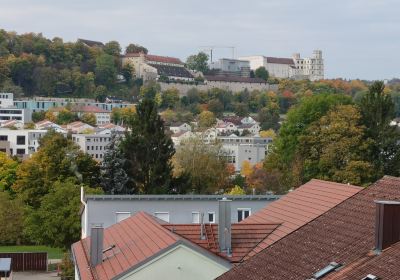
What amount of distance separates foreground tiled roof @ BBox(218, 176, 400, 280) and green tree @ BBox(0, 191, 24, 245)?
4376 centimetres

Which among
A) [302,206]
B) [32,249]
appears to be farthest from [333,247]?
→ [32,249]

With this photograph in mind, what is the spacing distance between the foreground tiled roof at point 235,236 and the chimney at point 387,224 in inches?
258

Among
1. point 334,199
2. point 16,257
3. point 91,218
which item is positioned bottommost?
point 16,257

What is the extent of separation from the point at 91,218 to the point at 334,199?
57.4ft

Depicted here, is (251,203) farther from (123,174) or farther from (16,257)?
(123,174)

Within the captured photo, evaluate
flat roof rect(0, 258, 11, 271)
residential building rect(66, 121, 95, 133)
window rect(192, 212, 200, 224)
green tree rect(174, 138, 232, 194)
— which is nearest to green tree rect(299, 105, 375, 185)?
green tree rect(174, 138, 232, 194)

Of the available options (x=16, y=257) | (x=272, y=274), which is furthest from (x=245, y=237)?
(x=16, y=257)

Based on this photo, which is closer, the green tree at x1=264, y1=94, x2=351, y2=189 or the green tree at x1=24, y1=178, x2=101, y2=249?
the green tree at x1=24, y1=178, x2=101, y2=249

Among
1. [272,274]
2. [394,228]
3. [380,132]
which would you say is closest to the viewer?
[394,228]

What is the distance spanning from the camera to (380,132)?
55.7m

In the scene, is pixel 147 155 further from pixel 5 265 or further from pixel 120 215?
pixel 5 265

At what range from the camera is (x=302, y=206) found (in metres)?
24.1

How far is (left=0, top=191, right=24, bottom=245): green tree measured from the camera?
199 ft

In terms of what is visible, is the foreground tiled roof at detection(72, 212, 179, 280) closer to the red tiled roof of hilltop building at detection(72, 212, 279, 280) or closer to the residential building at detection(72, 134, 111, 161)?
the red tiled roof of hilltop building at detection(72, 212, 279, 280)
